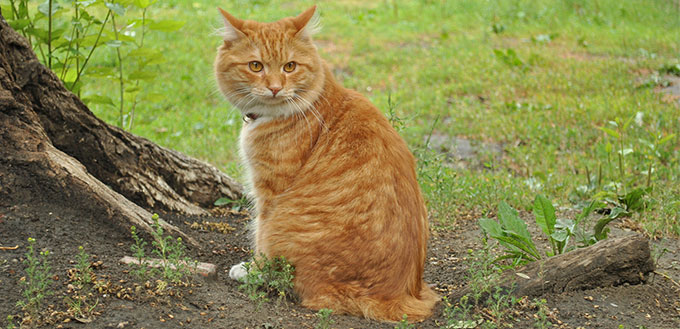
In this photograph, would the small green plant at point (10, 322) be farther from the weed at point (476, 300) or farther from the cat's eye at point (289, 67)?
the cat's eye at point (289, 67)

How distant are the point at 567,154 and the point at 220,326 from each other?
4778 millimetres

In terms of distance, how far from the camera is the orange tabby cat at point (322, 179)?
10.7 feet

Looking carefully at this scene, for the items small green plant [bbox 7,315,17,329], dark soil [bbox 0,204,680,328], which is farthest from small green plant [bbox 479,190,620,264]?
small green plant [bbox 7,315,17,329]

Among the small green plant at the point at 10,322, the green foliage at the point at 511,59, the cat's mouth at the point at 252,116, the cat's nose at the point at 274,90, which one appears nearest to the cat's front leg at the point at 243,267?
the cat's mouth at the point at 252,116

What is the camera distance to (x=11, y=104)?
11.4ft

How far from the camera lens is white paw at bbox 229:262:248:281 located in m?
3.64

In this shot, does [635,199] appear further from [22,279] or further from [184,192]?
[22,279]

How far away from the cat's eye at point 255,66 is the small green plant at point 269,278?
1.11 metres

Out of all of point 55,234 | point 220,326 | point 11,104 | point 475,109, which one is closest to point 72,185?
point 55,234

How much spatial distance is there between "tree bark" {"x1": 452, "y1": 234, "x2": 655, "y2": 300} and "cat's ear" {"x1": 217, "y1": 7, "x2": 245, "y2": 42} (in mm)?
1979

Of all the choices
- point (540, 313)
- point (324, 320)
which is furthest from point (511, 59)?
point (324, 320)

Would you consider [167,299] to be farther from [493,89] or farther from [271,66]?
[493,89]

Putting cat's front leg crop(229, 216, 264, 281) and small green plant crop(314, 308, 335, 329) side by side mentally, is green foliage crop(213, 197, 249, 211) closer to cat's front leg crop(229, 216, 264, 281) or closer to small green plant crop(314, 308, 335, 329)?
cat's front leg crop(229, 216, 264, 281)

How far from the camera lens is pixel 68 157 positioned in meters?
3.70
